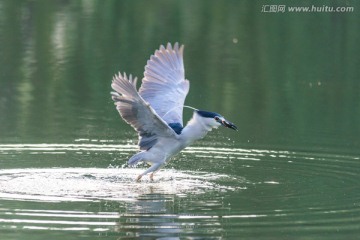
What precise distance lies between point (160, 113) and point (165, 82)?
548mm

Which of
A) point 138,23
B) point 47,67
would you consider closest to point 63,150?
point 47,67

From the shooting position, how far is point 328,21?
33438 mm

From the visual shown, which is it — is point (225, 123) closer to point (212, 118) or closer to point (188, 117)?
point (212, 118)

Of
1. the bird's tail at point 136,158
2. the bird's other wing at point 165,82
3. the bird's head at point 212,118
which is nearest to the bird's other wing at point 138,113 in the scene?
the bird's tail at point 136,158

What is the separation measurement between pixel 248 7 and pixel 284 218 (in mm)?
24400

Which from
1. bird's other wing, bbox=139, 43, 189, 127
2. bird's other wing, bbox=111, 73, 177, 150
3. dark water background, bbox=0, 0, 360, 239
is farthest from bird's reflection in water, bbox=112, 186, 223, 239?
bird's other wing, bbox=139, 43, 189, 127

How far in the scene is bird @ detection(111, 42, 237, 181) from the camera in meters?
13.3

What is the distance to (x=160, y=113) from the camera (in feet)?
49.2

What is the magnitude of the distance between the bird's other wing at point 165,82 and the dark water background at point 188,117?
2.99ft

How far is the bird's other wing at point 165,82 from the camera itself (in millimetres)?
15156

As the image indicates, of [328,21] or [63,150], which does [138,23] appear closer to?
[328,21]

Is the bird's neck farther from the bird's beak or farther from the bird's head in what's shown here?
the bird's beak

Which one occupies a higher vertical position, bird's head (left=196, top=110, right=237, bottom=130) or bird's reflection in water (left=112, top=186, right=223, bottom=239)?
bird's head (left=196, top=110, right=237, bottom=130)

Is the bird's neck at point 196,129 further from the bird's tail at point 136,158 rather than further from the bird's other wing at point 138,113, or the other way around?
the bird's tail at point 136,158
